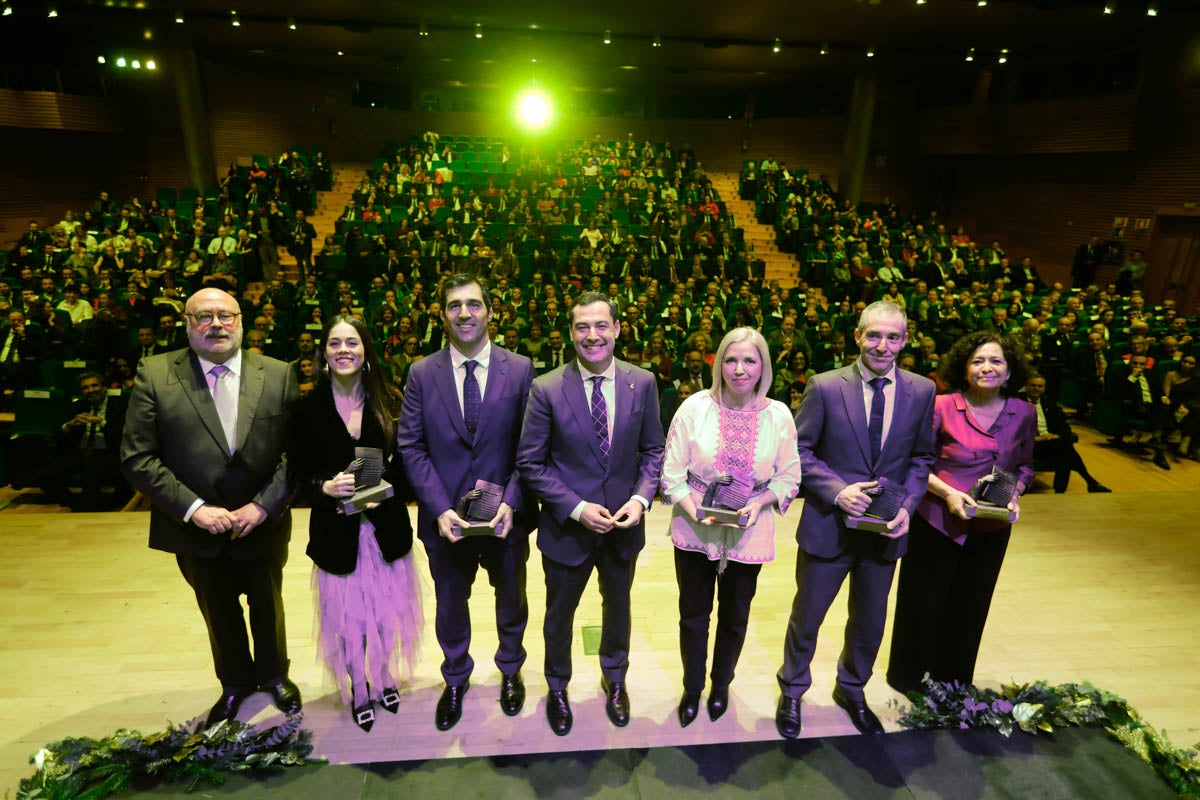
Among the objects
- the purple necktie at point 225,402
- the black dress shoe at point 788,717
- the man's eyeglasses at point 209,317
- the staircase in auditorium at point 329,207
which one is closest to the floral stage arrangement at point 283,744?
the black dress shoe at point 788,717

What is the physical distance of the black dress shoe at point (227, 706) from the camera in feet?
7.95

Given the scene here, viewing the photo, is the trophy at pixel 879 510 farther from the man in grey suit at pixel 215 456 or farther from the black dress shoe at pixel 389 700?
the man in grey suit at pixel 215 456

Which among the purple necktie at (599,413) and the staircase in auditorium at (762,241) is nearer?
the purple necktie at (599,413)

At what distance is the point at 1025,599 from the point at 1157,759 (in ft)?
3.73

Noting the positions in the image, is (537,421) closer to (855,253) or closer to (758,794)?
(758,794)

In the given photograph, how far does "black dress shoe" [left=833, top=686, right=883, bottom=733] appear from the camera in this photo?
2471mm

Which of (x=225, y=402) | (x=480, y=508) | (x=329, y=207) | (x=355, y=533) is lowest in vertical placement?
(x=355, y=533)

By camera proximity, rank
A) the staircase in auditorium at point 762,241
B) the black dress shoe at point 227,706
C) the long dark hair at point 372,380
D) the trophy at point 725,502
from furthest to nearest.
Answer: the staircase in auditorium at point 762,241
the black dress shoe at point 227,706
the long dark hair at point 372,380
the trophy at point 725,502

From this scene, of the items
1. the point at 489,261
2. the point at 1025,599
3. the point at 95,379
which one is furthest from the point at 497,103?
the point at 1025,599

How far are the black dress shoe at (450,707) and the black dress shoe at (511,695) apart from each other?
16cm

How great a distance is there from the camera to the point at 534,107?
53.4 ft

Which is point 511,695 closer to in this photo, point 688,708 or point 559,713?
point 559,713

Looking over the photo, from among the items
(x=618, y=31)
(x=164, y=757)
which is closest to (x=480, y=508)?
(x=164, y=757)

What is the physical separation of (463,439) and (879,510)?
1388 millimetres
